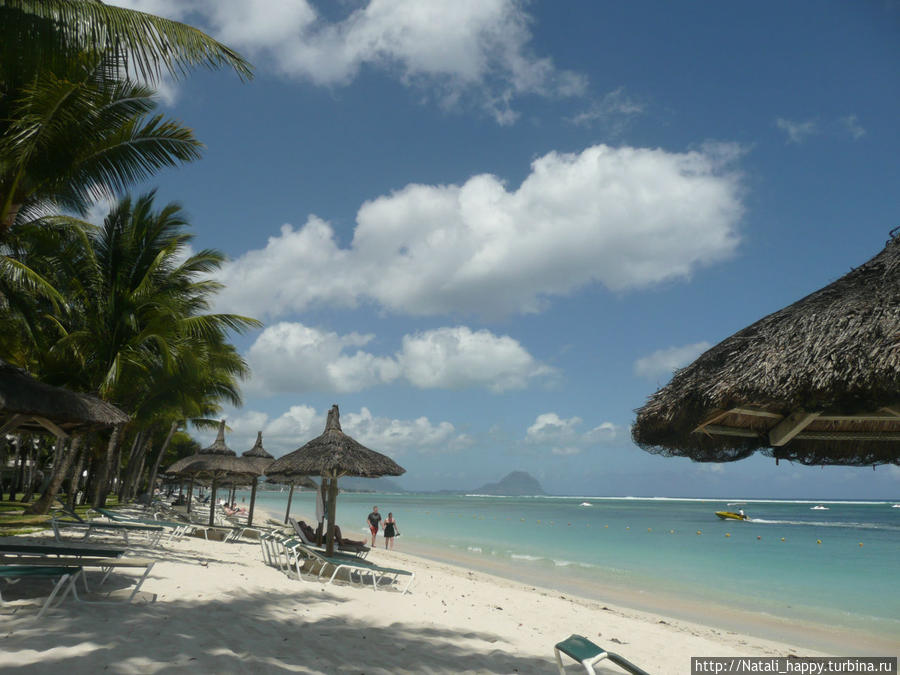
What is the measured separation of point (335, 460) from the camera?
9.38 meters

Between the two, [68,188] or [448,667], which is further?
[68,188]

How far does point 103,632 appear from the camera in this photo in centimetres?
409

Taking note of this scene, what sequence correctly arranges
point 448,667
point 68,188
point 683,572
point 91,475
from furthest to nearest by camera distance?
point 91,475
point 683,572
point 68,188
point 448,667

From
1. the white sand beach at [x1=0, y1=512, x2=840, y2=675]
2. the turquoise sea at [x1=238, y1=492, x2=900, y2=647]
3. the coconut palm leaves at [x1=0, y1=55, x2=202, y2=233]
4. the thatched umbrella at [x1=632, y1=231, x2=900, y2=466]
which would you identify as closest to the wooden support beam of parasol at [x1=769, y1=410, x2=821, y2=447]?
the thatched umbrella at [x1=632, y1=231, x2=900, y2=466]

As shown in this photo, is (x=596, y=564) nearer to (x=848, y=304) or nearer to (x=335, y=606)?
(x=335, y=606)

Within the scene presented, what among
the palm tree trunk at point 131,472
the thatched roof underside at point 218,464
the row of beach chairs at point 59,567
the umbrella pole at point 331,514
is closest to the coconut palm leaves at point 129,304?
the thatched roof underside at point 218,464

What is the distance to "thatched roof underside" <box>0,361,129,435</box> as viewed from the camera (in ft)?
20.8

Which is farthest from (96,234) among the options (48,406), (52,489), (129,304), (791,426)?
(791,426)

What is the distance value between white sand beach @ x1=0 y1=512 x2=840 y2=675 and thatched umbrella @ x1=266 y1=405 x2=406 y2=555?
1.52 metres

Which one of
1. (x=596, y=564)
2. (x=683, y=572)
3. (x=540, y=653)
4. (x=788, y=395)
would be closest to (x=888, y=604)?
(x=683, y=572)

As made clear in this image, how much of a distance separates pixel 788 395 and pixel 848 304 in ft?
2.24

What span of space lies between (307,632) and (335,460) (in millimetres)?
4526

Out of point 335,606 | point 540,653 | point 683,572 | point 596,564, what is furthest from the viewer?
point 596,564

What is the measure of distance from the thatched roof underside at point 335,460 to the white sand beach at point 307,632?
1.61 metres
